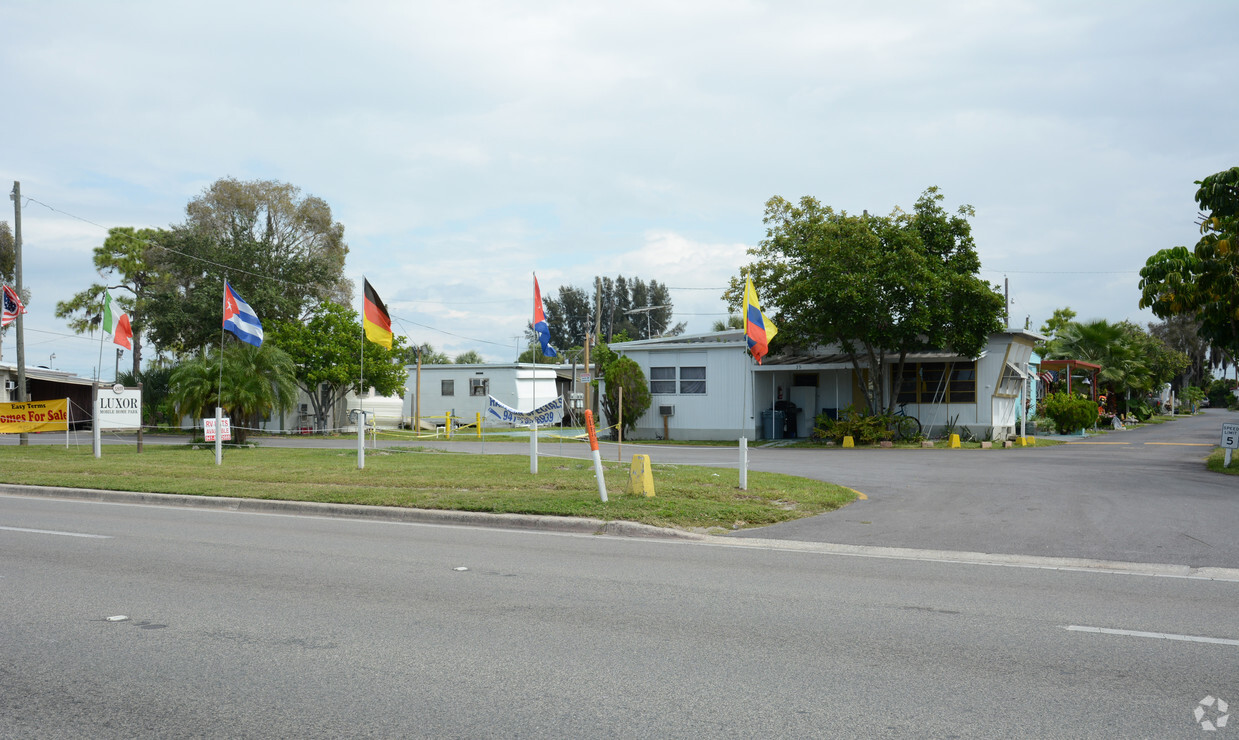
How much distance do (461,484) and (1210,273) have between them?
1474cm

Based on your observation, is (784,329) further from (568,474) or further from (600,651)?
(600,651)

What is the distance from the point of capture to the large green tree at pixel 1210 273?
17.0 m

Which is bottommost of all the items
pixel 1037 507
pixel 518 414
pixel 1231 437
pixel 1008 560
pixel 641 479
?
pixel 1008 560

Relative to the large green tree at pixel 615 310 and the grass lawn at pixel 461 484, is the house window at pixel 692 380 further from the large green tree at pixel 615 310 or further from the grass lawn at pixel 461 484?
the large green tree at pixel 615 310

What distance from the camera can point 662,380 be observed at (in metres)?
32.4

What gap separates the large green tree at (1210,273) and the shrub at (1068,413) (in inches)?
610

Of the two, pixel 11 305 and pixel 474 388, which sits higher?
pixel 11 305

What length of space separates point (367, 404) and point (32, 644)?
145 ft

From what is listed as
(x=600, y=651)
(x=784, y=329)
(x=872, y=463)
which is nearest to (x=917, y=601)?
(x=600, y=651)

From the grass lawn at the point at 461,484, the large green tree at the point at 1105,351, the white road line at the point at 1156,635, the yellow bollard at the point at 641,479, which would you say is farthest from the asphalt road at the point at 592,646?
the large green tree at the point at 1105,351

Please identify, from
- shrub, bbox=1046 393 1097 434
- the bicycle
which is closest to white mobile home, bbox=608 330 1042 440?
the bicycle

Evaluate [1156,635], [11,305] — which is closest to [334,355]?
[11,305]

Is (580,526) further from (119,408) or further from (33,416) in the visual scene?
(33,416)

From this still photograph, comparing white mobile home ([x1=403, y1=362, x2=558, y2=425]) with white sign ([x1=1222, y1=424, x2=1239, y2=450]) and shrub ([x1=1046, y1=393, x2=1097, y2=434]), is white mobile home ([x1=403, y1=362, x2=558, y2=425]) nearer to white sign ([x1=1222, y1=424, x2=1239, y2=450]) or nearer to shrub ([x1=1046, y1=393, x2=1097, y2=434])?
shrub ([x1=1046, y1=393, x2=1097, y2=434])
